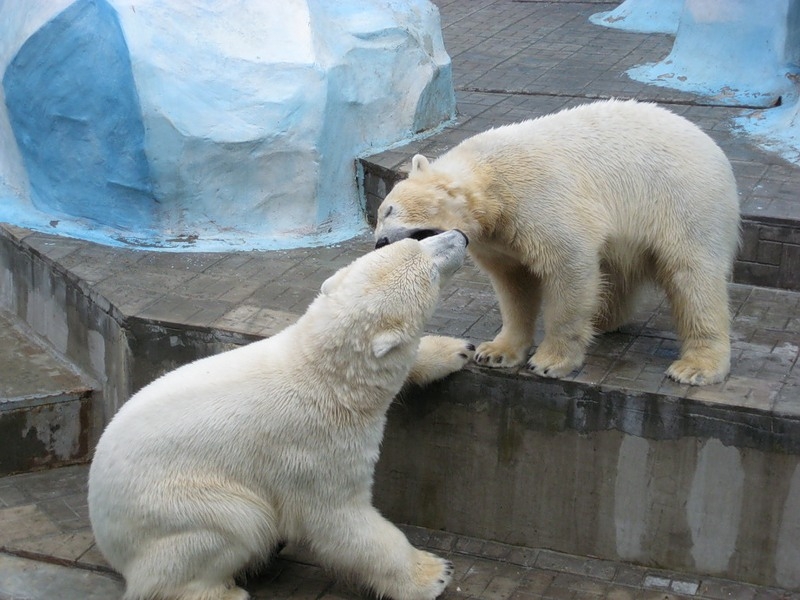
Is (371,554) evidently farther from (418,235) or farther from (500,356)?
(418,235)

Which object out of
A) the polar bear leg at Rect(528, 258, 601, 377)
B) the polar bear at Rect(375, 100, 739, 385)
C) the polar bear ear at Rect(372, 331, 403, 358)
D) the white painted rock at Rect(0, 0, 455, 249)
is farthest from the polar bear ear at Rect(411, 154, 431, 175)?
the white painted rock at Rect(0, 0, 455, 249)

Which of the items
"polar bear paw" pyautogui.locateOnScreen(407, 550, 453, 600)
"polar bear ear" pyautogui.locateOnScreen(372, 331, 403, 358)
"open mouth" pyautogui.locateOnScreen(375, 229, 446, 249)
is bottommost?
"polar bear paw" pyautogui.locateOnScreen(407, 550, 453, 600)

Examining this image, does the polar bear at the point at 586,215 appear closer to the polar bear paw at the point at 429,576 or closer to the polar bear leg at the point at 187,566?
the polar bear paw at the point at 429,576

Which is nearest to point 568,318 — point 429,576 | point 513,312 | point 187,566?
point 513,312

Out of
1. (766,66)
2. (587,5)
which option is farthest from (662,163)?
(587,5)

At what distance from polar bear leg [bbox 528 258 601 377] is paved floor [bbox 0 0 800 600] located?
0.45ft

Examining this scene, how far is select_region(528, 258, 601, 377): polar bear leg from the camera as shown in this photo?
14.3ft

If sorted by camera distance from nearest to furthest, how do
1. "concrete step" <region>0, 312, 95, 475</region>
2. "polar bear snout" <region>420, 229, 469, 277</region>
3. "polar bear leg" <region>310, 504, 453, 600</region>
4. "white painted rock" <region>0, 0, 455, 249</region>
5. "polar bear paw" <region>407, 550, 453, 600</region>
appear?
"polar bear snout" <region>420, 229, 469, 277</region> → "polar bear leg" <region>310, 504, 453, 600</region> → "polar bear paw" <region>407, 550, 453, 600</region> → "concrete step" <region>0, 312, 95, 475</region> → "white painted rock" <region>0, 0, 455, 249</region>

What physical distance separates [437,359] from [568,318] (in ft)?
1.88

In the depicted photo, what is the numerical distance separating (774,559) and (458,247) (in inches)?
69.4

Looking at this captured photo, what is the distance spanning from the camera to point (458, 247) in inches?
160

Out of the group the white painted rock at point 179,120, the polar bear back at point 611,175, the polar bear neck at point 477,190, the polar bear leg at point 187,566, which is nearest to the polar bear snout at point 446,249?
the polar bear neck at point 477,190

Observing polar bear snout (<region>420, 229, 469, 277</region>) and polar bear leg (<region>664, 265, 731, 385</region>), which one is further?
polar bear leg (<region>664, 265, 731, 385</region>)

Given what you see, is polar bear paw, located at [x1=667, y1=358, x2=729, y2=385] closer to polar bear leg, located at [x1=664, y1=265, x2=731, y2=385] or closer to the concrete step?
polar bear leg, located at [x1=664, y1=265, x2=731, y2=385]
